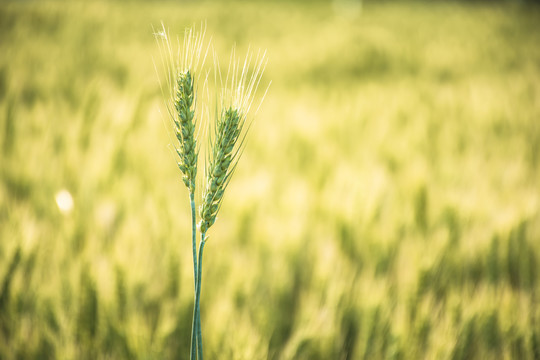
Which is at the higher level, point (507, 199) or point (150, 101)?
point (150, 101)

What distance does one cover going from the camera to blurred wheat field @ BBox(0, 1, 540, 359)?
0.54m

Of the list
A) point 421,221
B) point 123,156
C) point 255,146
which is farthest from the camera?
point 255,146

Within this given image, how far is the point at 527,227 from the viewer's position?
32.8 inches

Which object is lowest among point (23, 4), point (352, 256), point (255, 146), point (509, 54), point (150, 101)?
point (352, 256)

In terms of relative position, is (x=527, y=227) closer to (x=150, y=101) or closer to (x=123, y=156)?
(x=123, y=156)

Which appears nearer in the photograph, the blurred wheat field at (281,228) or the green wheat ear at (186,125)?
the green wheat ear at (186,125)

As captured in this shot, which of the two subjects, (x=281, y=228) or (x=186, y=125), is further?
(x=281, y=228)

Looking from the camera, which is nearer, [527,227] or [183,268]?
[183,268]

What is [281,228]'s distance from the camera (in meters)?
0.79

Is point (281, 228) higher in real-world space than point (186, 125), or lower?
lower

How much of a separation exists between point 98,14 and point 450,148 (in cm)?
344

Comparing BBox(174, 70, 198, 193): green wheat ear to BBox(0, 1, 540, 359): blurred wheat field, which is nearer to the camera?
BBox(174, 70, 198, 193): green wheat ear

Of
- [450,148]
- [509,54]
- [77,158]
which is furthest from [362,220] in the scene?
[509,54]

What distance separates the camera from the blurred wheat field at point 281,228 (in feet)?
1.77
